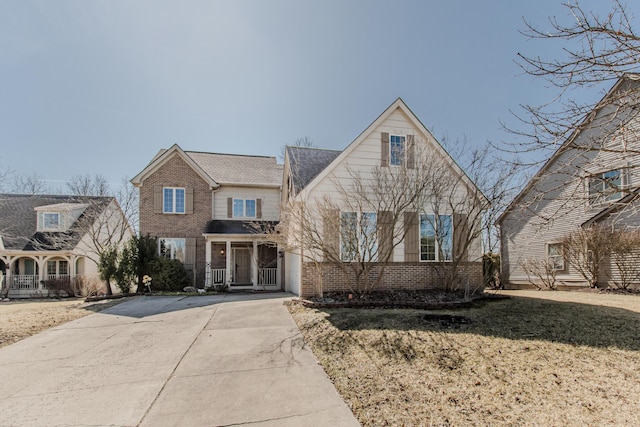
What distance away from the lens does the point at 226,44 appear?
9.67 meters

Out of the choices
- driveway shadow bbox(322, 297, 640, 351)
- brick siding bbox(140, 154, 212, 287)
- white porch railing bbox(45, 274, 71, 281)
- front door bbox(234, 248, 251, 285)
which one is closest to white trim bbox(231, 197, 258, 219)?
brick siding bbox(140, 154, 212, 287)

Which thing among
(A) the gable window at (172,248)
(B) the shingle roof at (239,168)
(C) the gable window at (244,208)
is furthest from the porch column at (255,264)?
(B) the shingle roof at (239,168)

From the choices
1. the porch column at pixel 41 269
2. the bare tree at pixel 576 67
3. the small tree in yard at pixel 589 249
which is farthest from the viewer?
the porch column at pixel 41 269

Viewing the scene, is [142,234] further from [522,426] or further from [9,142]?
[522,426]

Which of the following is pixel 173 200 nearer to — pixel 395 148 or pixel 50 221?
pixel 50 221

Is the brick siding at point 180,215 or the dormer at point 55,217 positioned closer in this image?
the brick siding at point 180,215

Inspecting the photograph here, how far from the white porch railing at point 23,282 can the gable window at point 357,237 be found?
785 inches

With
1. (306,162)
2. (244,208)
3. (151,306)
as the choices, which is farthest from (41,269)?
(306,162)

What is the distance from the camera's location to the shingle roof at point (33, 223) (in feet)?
61.1

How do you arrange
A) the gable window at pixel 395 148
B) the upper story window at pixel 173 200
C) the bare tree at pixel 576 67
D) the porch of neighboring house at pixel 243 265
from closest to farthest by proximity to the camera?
the bare tree at pixel 576 67 → the gable window at pixel 395 148 → the porch of neighboring house at pixel 243 265 → the upper story window at pixel 173 200

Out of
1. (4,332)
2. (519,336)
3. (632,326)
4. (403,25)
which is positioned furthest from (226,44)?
(632,326)

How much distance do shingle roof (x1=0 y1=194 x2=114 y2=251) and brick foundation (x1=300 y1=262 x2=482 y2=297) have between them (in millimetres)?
14442

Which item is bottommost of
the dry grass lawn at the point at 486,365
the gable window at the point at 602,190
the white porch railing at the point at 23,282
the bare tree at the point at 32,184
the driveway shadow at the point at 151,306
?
the white porch railing at the point at 23,282

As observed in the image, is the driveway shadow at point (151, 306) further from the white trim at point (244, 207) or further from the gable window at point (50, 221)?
the gable window at point (50, 221)
